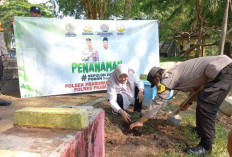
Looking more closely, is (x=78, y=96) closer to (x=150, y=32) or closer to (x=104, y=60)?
(x=104, y=60)

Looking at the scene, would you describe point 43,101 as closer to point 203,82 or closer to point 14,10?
point 203,82

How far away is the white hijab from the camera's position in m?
3.06

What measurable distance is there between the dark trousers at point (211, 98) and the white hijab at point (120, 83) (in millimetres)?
1172

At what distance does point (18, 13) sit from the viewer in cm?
1708

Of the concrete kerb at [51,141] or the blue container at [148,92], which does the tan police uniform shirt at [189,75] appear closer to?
the concrete kerb at [51,141]

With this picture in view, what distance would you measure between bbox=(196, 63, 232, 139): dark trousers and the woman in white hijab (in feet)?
3.70

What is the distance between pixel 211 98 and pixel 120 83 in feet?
4.72

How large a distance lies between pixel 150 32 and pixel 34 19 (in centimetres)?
281


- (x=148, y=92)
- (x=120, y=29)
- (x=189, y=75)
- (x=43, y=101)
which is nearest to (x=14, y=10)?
(x=120, y=29)

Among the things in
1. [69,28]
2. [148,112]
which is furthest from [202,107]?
[69,28]

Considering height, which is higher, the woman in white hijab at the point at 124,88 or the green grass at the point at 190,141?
the woman in white hijab at the point at 124,88

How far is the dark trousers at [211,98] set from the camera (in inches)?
88.3

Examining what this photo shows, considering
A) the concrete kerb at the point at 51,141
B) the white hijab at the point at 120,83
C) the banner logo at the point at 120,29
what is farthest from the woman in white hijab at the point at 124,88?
the banner logo at the point at 120,29

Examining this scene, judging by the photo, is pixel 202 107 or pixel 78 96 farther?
pixel 78 96
